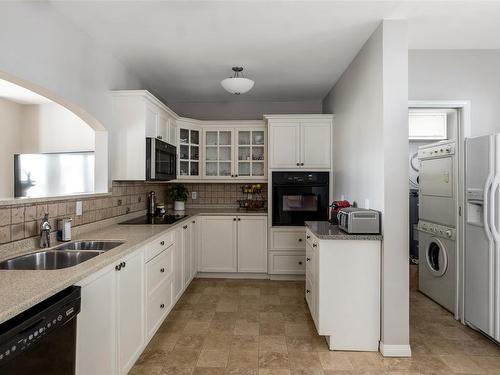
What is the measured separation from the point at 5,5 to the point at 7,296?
65.0 inches

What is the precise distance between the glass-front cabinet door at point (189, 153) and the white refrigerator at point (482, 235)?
10.6ft

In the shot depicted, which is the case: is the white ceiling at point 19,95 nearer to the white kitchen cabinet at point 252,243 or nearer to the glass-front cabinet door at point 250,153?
the glass-front cabinet door at point 250,153

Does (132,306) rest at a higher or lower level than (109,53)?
lower

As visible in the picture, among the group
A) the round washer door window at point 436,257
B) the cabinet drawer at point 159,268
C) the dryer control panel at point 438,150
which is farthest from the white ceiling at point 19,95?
the round washer door window at point 436,257

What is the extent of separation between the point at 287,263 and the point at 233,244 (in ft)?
2.50

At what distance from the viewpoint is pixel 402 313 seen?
2.37 m

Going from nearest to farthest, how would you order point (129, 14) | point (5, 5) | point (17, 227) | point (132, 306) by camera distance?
point (5, 5)
point (17, 227)
point (132, 306)
point (129, 14)

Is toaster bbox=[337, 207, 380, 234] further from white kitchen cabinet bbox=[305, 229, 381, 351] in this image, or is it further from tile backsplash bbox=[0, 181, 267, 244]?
tile backsplash bbox=[0, 181, 267, 244]

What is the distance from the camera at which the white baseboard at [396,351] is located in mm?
2344

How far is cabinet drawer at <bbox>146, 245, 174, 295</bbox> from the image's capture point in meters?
2.40

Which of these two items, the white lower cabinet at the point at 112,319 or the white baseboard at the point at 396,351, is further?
the white baseboard at the point at 396,351

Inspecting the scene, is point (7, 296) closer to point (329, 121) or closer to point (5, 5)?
point (5, 5)

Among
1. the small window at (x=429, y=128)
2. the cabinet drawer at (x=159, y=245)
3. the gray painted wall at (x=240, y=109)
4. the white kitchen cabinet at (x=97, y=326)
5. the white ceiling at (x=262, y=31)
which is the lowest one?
the white kitchen cabinet at (x=97, y=326)

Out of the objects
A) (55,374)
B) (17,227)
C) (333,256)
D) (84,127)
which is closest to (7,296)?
(55,374)
